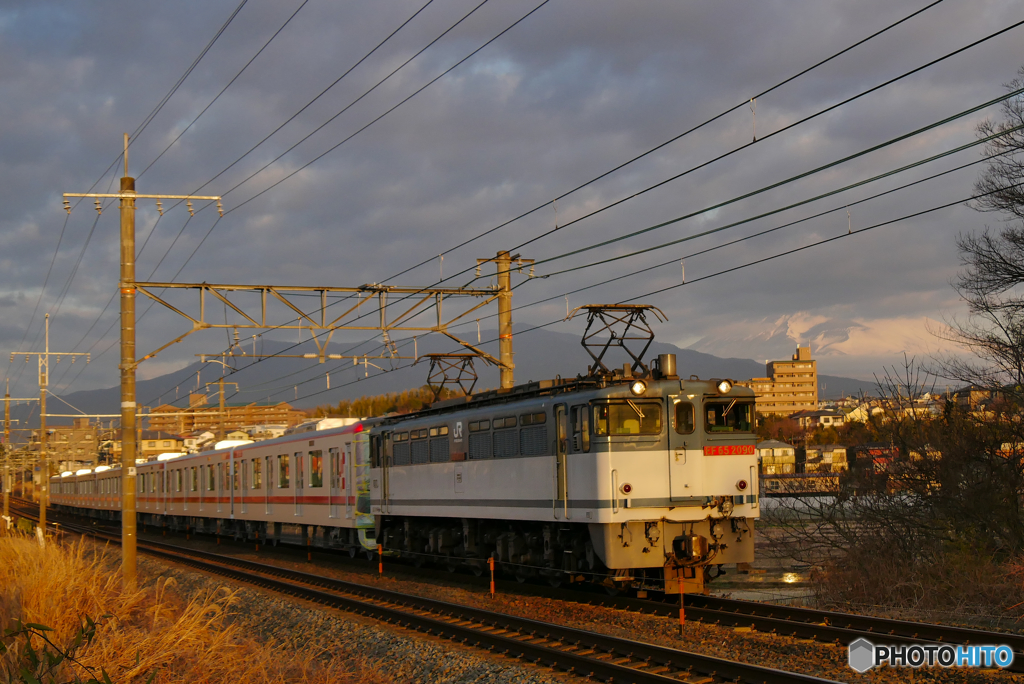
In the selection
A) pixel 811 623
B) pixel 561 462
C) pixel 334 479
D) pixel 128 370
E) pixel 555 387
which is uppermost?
pixel 128 370

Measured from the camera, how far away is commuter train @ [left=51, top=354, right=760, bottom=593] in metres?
14.6

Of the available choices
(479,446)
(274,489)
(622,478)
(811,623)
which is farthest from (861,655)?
(274,489)

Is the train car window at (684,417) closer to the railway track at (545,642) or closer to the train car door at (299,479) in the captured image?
the railway track at (545,642)

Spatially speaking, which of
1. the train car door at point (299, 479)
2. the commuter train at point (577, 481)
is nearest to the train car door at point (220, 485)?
the train car door at point (299, 479)

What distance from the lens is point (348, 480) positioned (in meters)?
24.5

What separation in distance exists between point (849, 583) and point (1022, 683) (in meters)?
7.37

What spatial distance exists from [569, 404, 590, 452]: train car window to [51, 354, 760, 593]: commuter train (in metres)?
0.03

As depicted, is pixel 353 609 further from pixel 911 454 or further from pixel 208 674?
pixel 911 454

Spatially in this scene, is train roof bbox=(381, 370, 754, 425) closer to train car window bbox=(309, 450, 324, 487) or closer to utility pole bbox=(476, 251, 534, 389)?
utility pole bbox=(476, 251, 534, 389)

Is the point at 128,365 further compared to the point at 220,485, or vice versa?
the point at 220,485

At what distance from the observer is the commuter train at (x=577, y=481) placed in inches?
575

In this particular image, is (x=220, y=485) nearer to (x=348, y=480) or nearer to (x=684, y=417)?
(x=348, y=480)

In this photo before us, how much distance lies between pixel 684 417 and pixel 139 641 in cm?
897

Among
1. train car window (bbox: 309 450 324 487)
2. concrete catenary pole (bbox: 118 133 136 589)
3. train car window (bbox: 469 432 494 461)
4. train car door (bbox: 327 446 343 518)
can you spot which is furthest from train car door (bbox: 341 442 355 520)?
train car window (bbox: 469 432 494 461)
